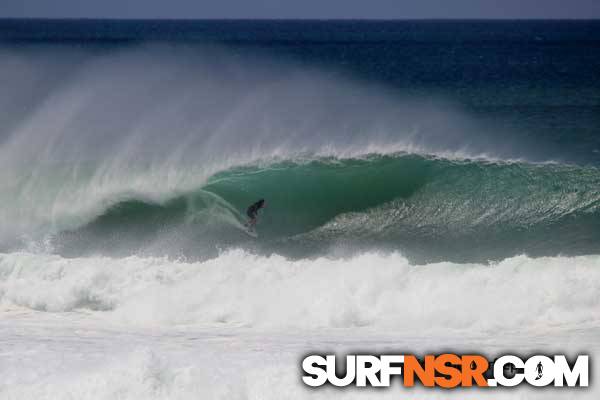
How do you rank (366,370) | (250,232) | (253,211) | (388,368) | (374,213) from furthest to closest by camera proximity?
(374,213) → (253,211) → (250,232) → (388,368) → (366,370)

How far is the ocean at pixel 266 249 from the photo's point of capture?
371 inches

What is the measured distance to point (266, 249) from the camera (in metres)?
14.8

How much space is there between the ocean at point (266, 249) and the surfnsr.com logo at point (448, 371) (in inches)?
7.0

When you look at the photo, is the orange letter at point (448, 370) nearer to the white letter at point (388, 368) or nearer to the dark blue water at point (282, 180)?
the white letter at point (388, 368)

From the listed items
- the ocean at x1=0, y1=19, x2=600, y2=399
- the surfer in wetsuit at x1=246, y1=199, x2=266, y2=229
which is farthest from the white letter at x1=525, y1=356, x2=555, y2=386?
the surfer in wetsuit at x1=246, y1=199, x2=266, y2=229

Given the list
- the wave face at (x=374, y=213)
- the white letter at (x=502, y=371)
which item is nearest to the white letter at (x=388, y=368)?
the white letter at (x=502, y=371)

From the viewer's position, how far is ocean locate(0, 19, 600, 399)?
30.9 ft

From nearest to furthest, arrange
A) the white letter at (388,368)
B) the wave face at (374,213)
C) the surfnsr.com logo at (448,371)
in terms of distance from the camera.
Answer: the surfnsr.com logo at (448,371)
the white letter at (388,368)
the wave face at (374,213)

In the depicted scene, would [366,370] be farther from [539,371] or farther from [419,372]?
[539,371]

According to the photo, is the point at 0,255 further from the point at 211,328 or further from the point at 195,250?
the point at 211,328

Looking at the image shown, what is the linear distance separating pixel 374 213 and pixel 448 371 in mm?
7715

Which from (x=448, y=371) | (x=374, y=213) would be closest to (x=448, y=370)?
(x=448, y=371)

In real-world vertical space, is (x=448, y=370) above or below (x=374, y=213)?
below

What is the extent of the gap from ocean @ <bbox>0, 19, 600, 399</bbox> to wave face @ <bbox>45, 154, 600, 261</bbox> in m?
0.04
